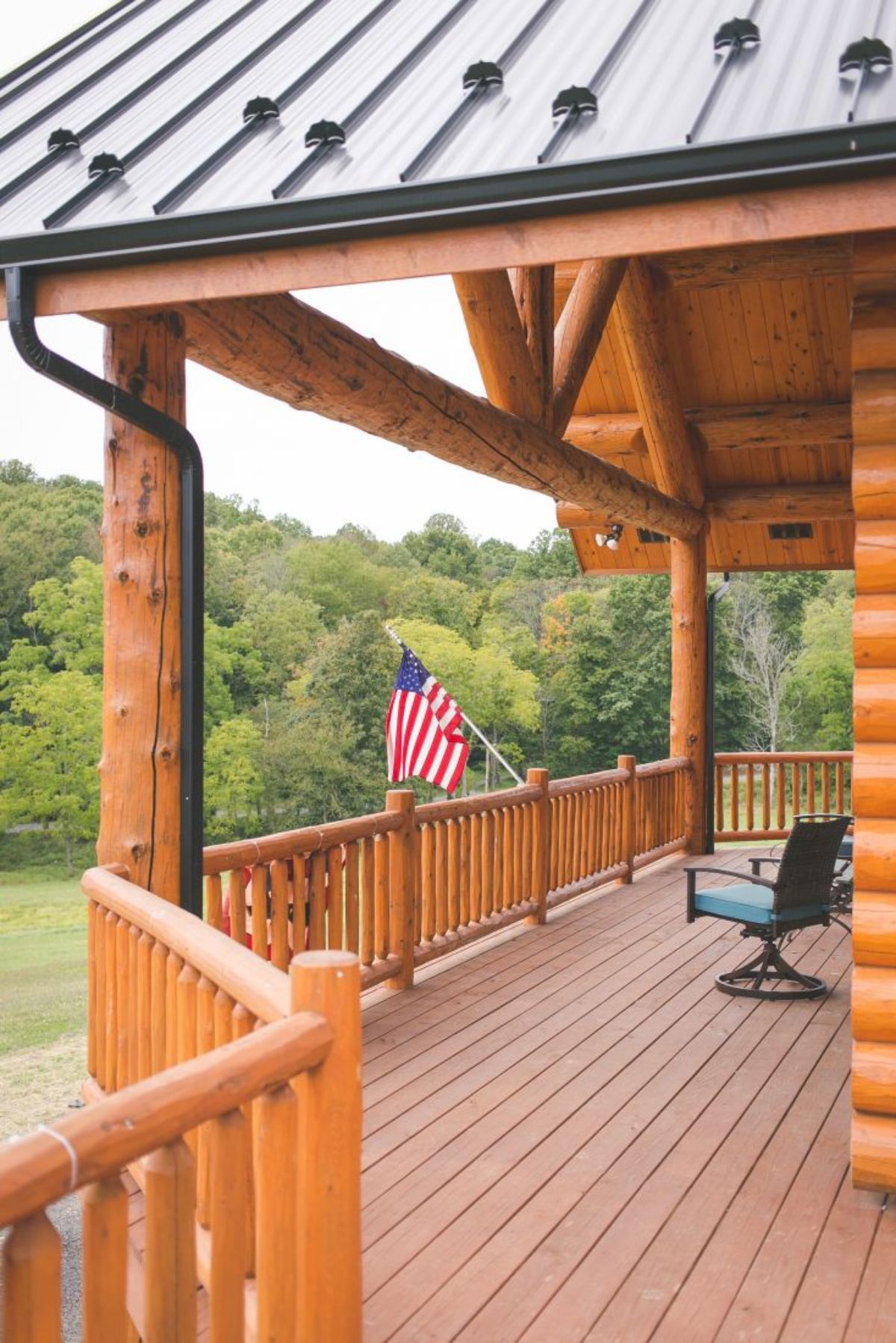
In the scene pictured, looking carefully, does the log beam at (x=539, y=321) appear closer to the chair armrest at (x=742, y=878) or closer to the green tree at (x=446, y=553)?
the chair armrest at (x=742, y=878)

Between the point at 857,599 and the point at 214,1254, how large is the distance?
7.98ft

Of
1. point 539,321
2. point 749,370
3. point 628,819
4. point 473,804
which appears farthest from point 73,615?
point 539,321

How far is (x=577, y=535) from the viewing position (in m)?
12.8

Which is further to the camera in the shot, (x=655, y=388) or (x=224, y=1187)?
(x=655, y=388)

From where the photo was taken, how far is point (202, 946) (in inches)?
107

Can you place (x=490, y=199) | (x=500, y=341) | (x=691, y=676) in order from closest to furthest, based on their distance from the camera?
1. (x=490, y=199)
2. (x=500, y=341)
3. (x=691, y=676)

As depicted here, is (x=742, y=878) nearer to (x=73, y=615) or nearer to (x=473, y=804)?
(x=473, y=804)

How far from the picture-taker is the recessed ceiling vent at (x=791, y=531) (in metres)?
12.1

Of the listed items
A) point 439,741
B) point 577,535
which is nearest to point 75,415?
point 577,535

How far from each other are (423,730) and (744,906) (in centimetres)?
274

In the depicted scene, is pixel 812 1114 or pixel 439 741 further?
pixel 439 741

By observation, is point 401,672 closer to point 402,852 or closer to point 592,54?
point 402,852

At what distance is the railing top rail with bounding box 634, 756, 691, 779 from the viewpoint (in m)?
9.92

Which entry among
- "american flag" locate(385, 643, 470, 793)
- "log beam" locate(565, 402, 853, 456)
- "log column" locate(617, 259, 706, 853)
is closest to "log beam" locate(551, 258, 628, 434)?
"log column" locate(617, 259, 706, 853)
